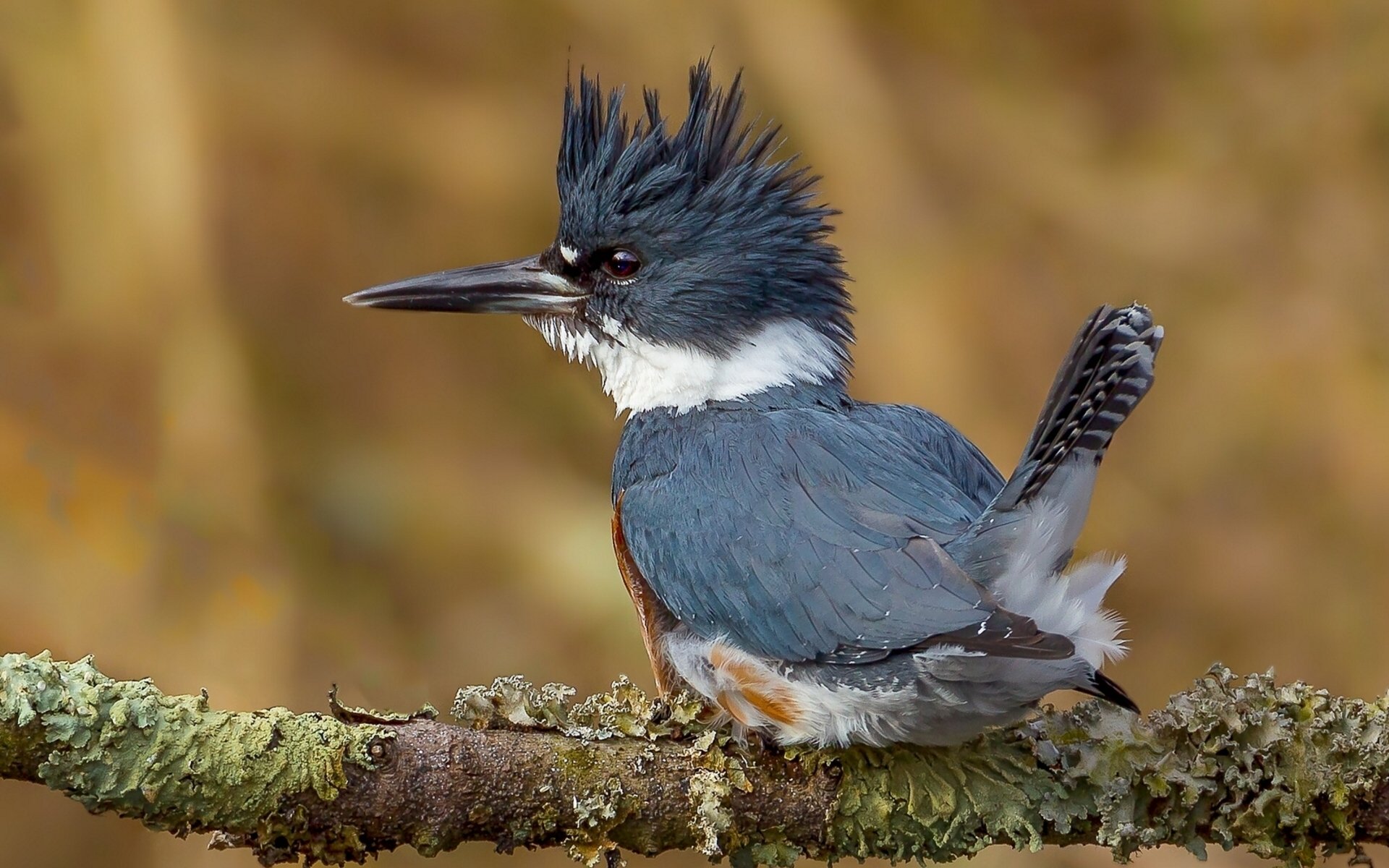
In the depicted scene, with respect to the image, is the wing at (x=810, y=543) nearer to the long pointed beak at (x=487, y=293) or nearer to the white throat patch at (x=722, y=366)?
the white throat patch at (x=722, y=366)

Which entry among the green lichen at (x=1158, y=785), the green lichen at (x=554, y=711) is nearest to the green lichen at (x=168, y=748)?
the green lichen at (x=554, y=711)

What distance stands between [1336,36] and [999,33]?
0.96m

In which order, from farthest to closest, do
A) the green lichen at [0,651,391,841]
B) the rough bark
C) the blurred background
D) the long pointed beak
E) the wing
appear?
the blurred background
the long pointed beak
the wing
the rough bark
the green lichen at [0,651,391,841]

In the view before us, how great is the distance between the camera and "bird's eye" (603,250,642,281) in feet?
8.57

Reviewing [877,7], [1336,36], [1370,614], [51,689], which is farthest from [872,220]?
[51,689]

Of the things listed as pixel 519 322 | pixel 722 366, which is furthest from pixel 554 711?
pixel 519 322

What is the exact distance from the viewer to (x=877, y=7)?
4.36 metres

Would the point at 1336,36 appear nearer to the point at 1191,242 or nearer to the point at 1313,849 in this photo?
the point at 1191,242

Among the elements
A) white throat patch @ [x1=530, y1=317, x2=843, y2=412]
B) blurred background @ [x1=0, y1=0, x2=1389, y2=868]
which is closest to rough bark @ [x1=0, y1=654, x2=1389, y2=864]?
white throat patch @ [x1=530, y1=317, x2=843, y2=412]

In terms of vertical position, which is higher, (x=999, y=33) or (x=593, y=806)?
(x=999, y=33)

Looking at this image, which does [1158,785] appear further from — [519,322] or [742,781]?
[519,322]

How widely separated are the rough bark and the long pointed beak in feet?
2.79

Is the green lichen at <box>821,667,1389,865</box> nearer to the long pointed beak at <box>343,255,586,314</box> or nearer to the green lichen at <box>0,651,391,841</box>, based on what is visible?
the green lichen at <box>0,651,391,841</box>

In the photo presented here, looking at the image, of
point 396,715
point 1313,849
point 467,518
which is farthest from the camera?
point 467,518
